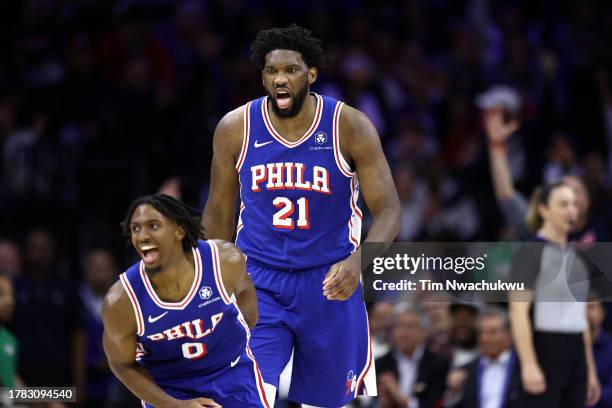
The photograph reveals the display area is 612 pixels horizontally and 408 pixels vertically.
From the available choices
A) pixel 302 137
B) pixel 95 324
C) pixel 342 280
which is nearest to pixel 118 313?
pixel 342 280

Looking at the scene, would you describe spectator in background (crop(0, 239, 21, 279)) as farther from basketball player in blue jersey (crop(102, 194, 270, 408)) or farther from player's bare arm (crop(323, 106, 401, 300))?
player's bare arm (crop(323, 106, 401, 300))

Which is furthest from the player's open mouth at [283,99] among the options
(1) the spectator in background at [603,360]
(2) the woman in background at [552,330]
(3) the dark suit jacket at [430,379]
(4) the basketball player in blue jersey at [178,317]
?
(1) the spectator in background at [603,360]

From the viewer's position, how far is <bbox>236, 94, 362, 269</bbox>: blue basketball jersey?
6.31 metres

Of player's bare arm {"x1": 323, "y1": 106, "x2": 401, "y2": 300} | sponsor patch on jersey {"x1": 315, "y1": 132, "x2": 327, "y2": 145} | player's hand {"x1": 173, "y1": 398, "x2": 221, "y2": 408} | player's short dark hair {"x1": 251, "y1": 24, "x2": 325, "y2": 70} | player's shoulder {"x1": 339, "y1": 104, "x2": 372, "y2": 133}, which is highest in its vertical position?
player's short dark hair {"x1": 251, "y1": 24, "x2": 325, "y2": 70}

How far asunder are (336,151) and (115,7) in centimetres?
728

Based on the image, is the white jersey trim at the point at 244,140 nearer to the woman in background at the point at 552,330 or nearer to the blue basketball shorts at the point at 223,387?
the blue basketball shorts at the point at 223,387

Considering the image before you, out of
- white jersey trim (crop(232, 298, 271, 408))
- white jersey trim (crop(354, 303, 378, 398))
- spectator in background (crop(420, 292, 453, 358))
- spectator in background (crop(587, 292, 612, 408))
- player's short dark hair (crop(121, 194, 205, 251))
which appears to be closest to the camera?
player's short dark hair (crop(121, 194, 205, 251))

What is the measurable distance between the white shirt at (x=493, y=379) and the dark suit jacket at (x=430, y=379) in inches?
15.8

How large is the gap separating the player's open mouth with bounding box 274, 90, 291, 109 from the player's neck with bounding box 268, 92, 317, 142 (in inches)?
4.2

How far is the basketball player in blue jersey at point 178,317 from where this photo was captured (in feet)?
18.9

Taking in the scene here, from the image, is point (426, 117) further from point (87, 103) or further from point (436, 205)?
point (87, 103)

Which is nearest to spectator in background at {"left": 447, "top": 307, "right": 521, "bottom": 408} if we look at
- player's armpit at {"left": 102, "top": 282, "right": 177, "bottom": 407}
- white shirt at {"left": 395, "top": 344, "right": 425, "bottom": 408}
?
white shirt at {"left": 395, "top": 344, "right": 425, "bottom": 408}

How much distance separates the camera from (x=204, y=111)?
11.5 m

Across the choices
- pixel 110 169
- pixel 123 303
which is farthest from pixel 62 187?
pixel 123 303
